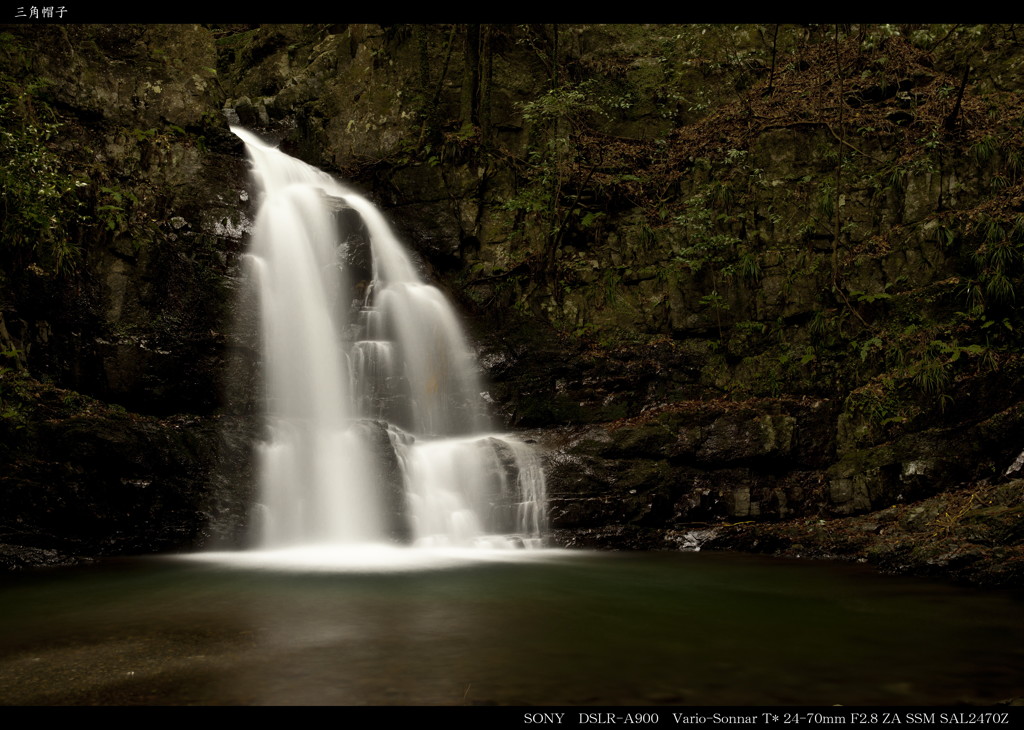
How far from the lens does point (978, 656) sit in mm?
4316

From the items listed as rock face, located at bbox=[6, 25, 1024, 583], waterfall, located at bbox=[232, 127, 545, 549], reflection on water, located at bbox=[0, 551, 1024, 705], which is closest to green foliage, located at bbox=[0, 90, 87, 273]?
rock face, located at bbox=[6, 25, 1024, 583]

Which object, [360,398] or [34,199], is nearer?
[34,199]

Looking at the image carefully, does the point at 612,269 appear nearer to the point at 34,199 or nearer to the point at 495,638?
the point at 34,199

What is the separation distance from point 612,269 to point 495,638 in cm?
1016

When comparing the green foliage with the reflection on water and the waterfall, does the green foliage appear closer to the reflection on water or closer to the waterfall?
the waterfall

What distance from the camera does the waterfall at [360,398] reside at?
10039 millimetres

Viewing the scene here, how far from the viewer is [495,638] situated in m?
4.77

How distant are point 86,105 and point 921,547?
15340mm

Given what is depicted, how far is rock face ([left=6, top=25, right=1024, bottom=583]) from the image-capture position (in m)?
9.41

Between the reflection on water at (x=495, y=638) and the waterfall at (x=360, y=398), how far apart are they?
2426 millimetres

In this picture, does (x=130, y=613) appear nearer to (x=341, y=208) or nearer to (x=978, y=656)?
(x=978, y=656)

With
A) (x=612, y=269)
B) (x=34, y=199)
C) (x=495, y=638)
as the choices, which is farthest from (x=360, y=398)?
(x=495, y=638)

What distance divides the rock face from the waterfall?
51 centimetres

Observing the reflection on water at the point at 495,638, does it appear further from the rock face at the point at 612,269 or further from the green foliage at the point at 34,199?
the green foliage at the point at 34,199
